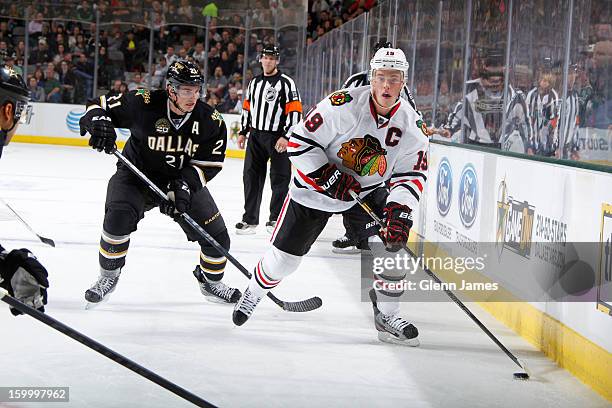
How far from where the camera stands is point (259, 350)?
3412mm

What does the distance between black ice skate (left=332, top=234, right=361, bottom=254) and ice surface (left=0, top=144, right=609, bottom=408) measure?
0.27 metres

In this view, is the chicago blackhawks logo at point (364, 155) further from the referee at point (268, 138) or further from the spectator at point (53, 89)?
the spectator at point (53, 89)

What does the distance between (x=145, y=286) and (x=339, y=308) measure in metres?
0.98

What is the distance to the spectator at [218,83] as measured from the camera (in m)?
14.4

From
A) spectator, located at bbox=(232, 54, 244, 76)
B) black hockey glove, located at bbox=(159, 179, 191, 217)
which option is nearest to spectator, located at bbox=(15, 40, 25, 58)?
spectator, located at bbox=(232, 54, 244, 76)

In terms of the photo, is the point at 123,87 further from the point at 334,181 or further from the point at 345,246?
the point at 334,181

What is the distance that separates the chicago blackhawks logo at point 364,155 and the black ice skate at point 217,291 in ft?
3.39

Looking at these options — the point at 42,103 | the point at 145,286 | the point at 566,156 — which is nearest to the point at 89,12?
the point at 42,103

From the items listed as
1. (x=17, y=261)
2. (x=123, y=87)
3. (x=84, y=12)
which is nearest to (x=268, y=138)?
(x=17, y=261)

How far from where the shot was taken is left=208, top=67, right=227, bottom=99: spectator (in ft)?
47.3

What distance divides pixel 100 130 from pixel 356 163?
3.44ft

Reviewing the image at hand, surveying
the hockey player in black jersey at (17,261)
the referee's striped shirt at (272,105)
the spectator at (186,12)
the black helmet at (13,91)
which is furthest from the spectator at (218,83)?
the black helmet at (13,91)

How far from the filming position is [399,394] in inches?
115

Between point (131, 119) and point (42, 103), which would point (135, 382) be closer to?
point (131, 119)
